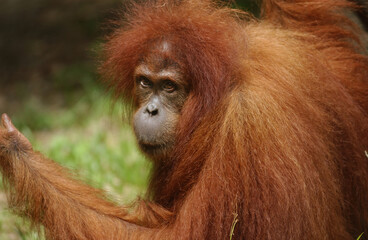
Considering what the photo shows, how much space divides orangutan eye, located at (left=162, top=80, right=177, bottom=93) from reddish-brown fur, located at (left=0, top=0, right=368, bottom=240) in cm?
15

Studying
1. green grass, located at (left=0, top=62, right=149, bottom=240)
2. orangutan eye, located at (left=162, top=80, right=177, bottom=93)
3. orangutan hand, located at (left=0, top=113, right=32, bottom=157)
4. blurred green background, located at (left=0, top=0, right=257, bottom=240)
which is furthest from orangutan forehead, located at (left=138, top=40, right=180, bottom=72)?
blurred green background, located at (left=0, top=0, right=257, bottom=240)

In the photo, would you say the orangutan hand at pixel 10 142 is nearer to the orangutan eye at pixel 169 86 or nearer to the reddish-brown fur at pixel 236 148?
the reddish-brown fur at pixel 236 148

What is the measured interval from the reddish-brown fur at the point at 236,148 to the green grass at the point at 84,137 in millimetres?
1021

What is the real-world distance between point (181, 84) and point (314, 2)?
161 centimetres

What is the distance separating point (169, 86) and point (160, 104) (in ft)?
0.52

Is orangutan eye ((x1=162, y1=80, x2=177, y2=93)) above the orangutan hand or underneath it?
above

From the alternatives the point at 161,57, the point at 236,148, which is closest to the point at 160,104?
the point at 161,57

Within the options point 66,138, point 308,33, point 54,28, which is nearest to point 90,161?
point 66,138

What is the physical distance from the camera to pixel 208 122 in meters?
4.56

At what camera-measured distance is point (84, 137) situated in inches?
337

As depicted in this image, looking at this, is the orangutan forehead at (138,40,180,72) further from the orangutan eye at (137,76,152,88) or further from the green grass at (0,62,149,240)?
the green grass at (0,62,149,240)

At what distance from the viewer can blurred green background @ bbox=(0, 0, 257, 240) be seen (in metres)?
7.43

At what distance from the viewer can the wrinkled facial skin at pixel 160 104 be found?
4699mm

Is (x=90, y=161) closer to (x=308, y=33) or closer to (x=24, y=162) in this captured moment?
(x=24, y=162)
